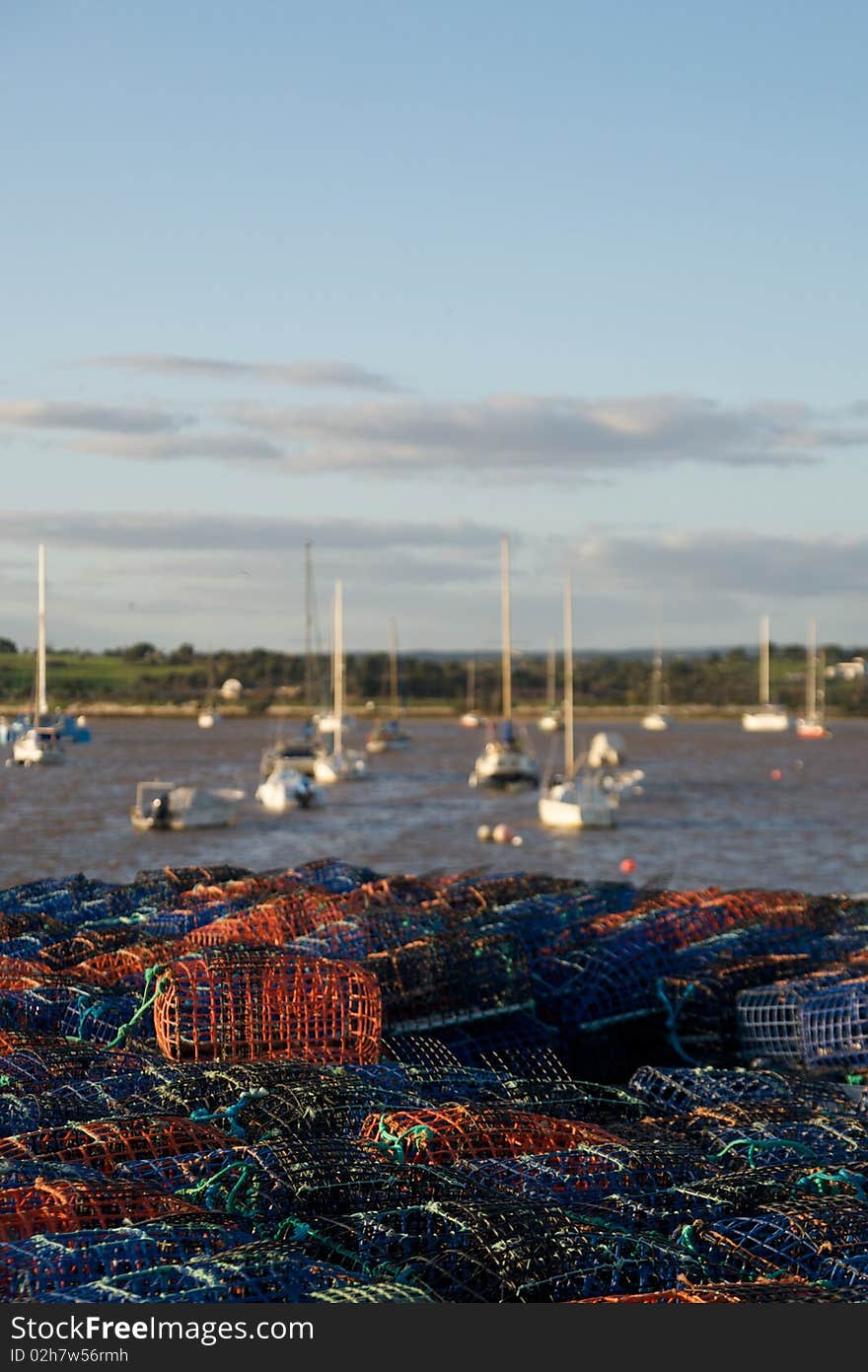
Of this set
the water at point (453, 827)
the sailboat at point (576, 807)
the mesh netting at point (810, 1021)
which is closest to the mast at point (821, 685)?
the water at point (453, 827)

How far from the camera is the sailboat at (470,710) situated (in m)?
132

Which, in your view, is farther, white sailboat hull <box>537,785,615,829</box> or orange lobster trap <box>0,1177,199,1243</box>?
white sailboat hull <box>537,785,615,829</box>

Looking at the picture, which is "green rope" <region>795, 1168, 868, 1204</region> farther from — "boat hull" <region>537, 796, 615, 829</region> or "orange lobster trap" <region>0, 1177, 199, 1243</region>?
"boat hull" <region>537, 796, 615, 829</region>

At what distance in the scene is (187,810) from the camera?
3953cm

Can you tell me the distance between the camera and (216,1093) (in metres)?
6.47

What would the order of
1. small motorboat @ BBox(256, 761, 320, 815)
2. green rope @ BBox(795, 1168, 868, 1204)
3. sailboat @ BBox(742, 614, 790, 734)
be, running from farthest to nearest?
1. sailboat @ BBox(742, 614, 790, 734)
2. small motorboat @ BBox(256, 761, 320, 815)
3. green rope @ BBox(795, 1168, 868, 1204)

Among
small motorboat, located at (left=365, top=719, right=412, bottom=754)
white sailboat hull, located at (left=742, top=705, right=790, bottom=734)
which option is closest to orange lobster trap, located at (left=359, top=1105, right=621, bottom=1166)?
small motorboat, located at (left=365, top=719, right=412, bottom=754)

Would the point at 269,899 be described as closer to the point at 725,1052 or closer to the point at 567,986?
the point at 567,986

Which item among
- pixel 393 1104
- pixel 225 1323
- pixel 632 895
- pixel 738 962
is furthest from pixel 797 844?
pixel 225 1323

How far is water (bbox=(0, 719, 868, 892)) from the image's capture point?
108 feet

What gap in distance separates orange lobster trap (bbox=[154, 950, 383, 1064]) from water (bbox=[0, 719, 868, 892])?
385 inches

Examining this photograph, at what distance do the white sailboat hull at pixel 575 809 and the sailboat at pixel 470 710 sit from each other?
3507 inches

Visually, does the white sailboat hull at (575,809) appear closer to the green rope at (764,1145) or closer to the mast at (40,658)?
the mast at (40,658)

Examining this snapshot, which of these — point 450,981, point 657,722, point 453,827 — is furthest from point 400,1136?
point 657,722
